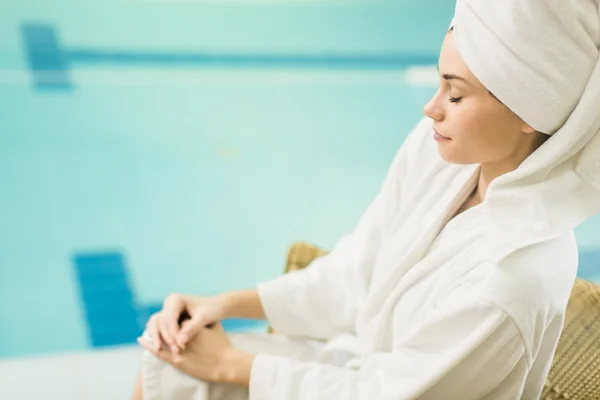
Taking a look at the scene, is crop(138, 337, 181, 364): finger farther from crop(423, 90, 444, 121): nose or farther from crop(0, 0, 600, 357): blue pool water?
crop(0, 0, 600, 357): blue pool water

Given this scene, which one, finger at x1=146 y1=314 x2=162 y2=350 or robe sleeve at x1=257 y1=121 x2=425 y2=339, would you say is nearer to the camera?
finger at x1=146 y1=314 x2=162 y2=350

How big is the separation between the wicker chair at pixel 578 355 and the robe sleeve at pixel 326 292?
0.39m

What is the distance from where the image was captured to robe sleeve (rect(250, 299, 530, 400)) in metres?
1.05

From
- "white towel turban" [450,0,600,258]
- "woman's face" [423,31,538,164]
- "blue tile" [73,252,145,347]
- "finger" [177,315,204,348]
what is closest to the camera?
"white towel turban" [450,0,600,258]

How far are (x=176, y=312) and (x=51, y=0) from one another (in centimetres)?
435

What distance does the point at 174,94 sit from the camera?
171 inches

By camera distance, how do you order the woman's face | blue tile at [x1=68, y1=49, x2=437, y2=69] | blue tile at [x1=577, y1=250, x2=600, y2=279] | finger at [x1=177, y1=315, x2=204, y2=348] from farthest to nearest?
blue tile at [x1=68, y1=49, x2=437, y2=69] → blue tile at [x1=577, y1=250, x2=600, y2=279] → finger at [x1=177, y1=315, x2=204, y2=348] → the woman's face

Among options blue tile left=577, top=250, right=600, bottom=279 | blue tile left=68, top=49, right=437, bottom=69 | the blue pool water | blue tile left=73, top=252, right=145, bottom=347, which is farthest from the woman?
blue tile left=68, top=49, right=437, bottom=69

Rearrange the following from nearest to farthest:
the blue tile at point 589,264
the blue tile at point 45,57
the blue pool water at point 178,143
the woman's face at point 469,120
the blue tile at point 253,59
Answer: the woman's face at point 469,120
the blue pool water at point 178,143
the blue tile at point 589,264
the blue tile at point 45,57
the blue tile at point 253,59

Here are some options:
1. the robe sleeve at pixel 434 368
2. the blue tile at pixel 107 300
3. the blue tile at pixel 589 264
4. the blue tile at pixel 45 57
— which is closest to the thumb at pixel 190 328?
the robe sleeve at pixel 434 368

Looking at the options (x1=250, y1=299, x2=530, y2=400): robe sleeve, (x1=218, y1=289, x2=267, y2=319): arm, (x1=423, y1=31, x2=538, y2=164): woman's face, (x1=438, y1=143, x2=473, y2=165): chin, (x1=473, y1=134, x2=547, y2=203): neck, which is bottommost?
(x1=250, y1=299, x2=530, y2=400): robe sleeve

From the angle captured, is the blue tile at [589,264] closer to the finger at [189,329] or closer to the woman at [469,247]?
the woman at [469,247]

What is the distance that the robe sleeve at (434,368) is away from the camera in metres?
1.05

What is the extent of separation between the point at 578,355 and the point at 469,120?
588 millimetres
